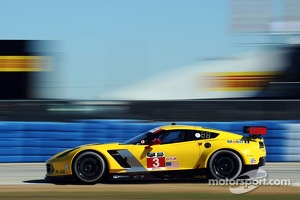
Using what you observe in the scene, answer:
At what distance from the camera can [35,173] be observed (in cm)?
1125

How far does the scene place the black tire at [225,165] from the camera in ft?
30.3

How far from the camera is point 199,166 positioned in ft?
30.6

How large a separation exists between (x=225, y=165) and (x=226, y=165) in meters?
0.02

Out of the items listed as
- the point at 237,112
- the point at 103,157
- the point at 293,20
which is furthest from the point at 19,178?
the point at 293,20

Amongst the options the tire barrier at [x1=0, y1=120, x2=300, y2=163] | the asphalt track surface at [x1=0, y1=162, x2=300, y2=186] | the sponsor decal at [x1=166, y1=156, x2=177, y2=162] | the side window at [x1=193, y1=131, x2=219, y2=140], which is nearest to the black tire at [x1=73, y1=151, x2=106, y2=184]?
the asphalt track surface at [x1=0, y1=162, x2=300, y2=186]

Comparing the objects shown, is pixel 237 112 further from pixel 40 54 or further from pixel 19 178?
pixel 40 54

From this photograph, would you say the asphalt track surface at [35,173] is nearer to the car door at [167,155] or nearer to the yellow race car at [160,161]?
the yellow race car at [160,161]

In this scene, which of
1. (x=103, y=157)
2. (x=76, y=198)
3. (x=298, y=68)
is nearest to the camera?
(x=76, y=198)

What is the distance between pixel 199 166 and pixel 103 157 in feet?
5.18

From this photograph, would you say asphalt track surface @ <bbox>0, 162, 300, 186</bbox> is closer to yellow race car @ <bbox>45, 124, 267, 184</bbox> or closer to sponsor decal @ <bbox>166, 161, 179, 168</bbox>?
yellow race car @ <bbox>45, 124, 267, 184</bbox>

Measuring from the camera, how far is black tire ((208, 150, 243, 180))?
9242 mm

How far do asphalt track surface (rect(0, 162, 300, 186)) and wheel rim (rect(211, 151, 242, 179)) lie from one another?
979 mm

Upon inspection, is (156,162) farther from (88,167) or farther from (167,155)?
(88,167)

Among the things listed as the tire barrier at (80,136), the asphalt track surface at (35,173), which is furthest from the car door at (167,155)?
the tire barrier at (80,136)
